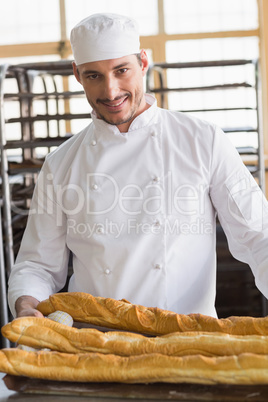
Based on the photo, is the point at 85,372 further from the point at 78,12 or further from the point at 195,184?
the point at 78,12

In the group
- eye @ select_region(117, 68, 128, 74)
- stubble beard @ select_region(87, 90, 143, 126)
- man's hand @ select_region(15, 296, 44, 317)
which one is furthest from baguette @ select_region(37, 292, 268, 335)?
eye @ select_region(117, 68, 128, 74)

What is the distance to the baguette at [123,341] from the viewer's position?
1.15 meters

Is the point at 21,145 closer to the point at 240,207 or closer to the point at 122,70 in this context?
the point at 122,70

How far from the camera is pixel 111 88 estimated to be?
5.49ft

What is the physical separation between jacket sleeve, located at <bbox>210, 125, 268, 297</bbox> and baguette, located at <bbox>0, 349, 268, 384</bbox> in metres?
0.54

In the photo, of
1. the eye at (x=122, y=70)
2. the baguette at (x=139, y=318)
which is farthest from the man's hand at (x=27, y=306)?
the eye at (x=122, y=70)

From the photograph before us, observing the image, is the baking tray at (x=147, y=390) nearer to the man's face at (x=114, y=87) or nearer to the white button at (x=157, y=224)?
the white button at (x=157, y=224)

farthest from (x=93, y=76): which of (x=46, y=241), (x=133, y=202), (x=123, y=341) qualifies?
(x=123, y=341)

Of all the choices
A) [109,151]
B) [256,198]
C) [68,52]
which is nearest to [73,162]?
[109,151]

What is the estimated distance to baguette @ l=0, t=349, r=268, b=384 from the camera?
42.0 inches

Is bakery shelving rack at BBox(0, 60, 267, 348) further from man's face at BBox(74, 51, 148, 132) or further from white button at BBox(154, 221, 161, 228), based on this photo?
white button at BBox(154, 221, 161, 228)

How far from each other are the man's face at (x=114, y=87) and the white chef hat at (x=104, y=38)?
0.02 meters

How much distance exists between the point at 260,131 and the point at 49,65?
4.37 ft

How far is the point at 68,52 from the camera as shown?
5.10 metres
